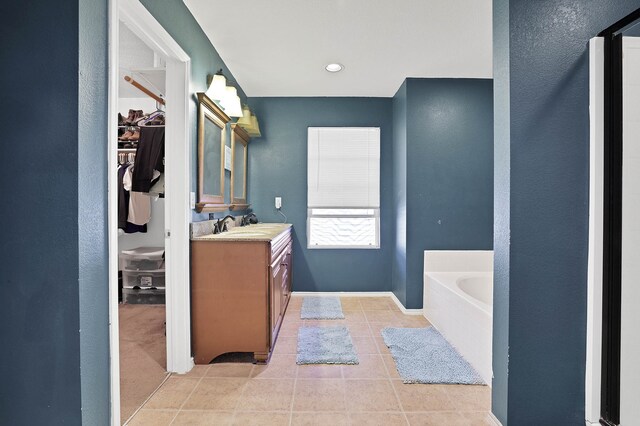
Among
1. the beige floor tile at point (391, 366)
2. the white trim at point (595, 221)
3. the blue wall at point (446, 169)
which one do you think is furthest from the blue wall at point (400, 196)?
the white trim at point (595, 221)

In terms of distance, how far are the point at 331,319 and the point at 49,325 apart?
2392mm

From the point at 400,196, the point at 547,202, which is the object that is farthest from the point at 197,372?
the point at 400,196

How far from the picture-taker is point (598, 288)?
59.7 inches

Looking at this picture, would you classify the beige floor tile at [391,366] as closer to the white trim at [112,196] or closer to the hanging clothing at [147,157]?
the white trim at [112,196]

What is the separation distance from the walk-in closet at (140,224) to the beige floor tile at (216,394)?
283 millimetres

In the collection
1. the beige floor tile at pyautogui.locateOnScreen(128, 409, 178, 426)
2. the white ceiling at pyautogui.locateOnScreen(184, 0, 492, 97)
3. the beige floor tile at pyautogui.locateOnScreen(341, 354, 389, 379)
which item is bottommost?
the beige floor tile at pyautogui.locateOnScreen(128, 409, 178, 426)

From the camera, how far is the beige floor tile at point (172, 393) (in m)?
1.89

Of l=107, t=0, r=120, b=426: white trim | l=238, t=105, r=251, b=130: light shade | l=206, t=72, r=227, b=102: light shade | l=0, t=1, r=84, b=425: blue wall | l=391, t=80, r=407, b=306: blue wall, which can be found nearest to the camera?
l=0, t=1, r=84, b=425: blue wall

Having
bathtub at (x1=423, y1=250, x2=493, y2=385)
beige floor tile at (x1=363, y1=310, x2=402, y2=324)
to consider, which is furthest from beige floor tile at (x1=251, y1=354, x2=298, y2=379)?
bathtub at (x1=423, y1=250, x2=493, y2=385)

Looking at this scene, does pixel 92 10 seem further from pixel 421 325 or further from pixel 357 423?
pixel 421 325

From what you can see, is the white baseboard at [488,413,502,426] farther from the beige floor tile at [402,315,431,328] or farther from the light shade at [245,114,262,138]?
the light shade at [245,114,262,138]

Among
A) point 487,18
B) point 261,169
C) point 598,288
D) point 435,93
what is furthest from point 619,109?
point 261,169

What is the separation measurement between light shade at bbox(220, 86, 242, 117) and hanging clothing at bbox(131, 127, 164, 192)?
1.80 ft

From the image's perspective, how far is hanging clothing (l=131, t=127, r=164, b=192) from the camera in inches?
108
